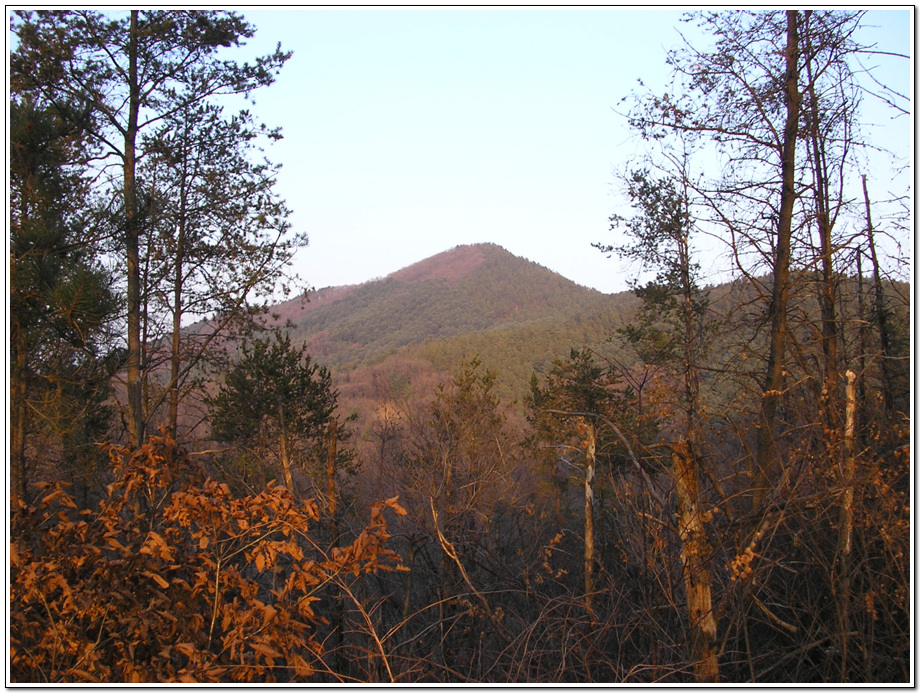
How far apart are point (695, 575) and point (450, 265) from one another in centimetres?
10790

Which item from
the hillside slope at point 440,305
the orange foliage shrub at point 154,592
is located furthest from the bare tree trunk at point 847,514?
the hillside slope at point 440,305

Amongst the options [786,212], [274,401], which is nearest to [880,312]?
[786,212]

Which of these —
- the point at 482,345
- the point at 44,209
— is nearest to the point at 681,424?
the point at 44,209

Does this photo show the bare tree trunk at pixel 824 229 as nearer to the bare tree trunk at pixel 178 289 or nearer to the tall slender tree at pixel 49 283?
the tall slender tree at pixel 49 283

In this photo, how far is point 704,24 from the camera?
21.8 feet

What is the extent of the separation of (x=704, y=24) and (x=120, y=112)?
7915 mm

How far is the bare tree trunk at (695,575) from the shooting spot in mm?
3578

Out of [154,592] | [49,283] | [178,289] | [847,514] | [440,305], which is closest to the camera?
[154,592]

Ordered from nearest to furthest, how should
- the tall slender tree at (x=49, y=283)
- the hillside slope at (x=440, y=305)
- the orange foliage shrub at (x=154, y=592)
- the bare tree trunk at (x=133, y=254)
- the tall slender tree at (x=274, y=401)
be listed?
the orange foliage shrub at (x=154, y=592) < the tall slender tree at (x=49, y=283) < the bare tree trunk at (x=133, y=254) < the tall slender tree at (x=274, y=401) < the hillside slope at (x=440, y=305)

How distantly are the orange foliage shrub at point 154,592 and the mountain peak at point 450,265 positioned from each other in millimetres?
98413

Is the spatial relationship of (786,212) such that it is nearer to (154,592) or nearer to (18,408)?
(154,592)

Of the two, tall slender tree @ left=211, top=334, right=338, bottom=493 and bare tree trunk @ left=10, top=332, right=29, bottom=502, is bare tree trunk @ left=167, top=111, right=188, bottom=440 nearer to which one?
bare tree trunk @ left=10, top=332, right=29, bottom=502

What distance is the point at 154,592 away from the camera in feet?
8.81

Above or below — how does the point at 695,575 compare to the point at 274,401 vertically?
below
